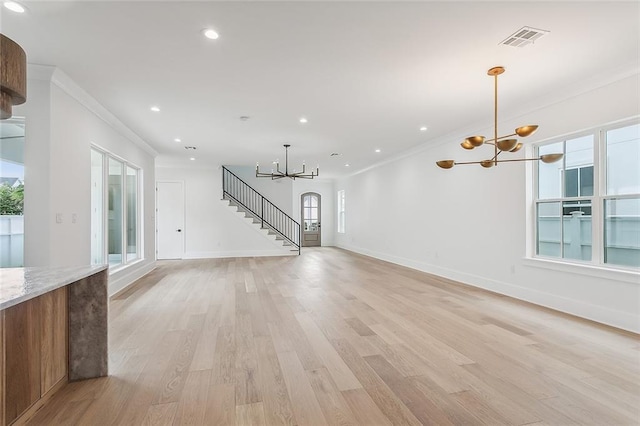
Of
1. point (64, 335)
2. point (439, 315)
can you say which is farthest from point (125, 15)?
point (439, 315)

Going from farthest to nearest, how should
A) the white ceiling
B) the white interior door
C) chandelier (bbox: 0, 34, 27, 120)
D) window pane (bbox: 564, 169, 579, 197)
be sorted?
1. the white interior door
2. window pane (bbox: 564, 169, 579, 197)
3. the white ceiling
4. chandelier (bbox: 0, 34, 27, 120)

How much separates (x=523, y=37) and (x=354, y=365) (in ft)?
10.8

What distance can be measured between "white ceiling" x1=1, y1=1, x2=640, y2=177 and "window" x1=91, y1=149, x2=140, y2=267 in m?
0.99

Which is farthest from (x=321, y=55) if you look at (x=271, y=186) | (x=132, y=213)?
(x=271, y=186)

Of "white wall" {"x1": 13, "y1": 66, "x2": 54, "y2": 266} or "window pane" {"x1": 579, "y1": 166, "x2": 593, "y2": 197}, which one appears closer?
"white wall" {"x1": 13, "y1": 66, "x2": 54, "y2": 266}

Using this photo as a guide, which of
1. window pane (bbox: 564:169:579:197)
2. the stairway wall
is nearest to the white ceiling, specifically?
window pane (bbox: 564:169:579:197)

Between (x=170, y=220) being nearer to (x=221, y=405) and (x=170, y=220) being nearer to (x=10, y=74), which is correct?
(x=221, y=405)

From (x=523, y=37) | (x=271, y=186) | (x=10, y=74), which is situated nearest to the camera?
(x=10, y=74)

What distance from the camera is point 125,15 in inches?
102

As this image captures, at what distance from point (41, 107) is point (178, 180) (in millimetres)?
6703

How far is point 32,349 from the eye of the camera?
211 centimetres

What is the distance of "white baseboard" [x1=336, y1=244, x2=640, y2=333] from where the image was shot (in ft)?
12.0

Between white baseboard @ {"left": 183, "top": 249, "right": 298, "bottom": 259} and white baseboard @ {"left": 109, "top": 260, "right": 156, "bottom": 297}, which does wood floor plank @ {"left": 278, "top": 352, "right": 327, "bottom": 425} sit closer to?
white baseboard @ {"left": 109, "top": 260, "right": 156, "bottom": 297}

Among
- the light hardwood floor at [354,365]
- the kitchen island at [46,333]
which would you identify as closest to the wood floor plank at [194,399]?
the light hardwood floor at [354,365]
